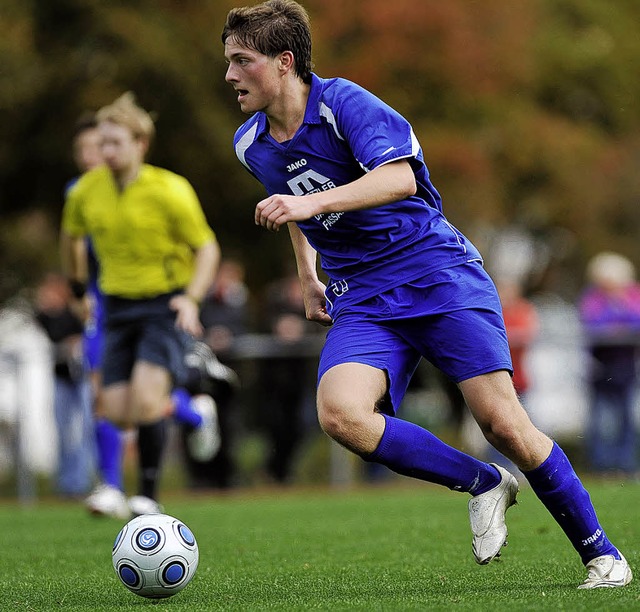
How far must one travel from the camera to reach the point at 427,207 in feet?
18.1

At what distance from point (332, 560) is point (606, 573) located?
191 centimetres

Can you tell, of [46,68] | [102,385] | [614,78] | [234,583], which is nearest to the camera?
[234,583]

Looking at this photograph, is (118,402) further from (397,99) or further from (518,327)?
(397,99)

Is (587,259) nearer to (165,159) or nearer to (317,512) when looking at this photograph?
(165,159)

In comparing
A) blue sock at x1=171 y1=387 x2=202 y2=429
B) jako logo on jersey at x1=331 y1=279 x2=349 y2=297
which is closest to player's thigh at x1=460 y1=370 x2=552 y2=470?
jako logo on jersey at x1=331 y1=279 x2=349 y2=297

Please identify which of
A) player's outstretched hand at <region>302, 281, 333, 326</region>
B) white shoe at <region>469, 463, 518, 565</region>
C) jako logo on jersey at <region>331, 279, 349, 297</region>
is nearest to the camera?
white shoe at <region>469, 463, 518, 565</region>

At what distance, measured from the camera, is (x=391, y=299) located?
540cm

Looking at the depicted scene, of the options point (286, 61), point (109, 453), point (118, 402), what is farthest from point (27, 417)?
point (286, 61)

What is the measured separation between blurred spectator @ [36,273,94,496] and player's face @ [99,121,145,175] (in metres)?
4.23

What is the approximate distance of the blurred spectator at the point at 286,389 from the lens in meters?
14.2

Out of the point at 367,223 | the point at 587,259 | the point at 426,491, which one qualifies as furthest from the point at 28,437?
the point at 587,259

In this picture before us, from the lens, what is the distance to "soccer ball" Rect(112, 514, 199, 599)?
17.4 feet

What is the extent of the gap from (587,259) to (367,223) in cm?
2032

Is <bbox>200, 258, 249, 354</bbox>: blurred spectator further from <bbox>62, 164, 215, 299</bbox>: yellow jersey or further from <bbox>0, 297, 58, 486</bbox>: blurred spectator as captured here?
<bbox>62, 164, 215, 299</bbox>: yellow jersey
